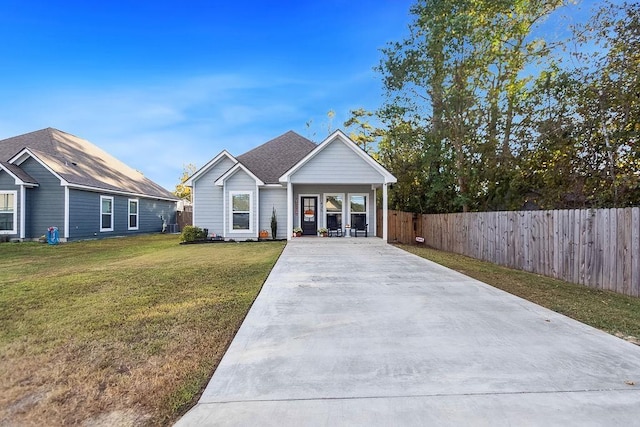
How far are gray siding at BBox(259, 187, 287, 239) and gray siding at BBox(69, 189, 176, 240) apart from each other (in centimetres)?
857

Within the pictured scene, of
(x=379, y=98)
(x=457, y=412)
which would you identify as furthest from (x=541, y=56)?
(x=457, y=412)

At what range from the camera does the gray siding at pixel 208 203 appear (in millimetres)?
17047

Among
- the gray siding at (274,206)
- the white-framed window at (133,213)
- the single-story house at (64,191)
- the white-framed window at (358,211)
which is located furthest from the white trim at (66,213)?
the white-framed window at (358,211)

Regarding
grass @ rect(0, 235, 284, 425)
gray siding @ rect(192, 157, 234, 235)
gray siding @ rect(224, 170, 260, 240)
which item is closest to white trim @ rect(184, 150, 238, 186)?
gray siding @ rect(192, 157, 234, 235)

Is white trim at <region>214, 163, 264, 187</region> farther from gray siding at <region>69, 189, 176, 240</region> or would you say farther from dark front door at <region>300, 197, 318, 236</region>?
gray siding at <region>69, 189, 176, 240</region>

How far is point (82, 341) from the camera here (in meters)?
3.72

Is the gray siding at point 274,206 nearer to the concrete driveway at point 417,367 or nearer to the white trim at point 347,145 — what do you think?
the white trim at point 347,145

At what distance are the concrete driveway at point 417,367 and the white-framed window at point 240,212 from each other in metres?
11.7

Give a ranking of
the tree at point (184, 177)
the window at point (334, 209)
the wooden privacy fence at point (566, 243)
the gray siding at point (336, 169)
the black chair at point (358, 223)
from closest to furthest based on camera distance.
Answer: the wooden privacy fence at point (566, 243) < the gray siding at point (336, 169) < the window at point (334, 209) < the black chair at point (358, 223) < the tree at point (184, 177)

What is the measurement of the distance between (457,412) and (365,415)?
2.07 feet

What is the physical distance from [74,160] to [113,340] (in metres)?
19.0

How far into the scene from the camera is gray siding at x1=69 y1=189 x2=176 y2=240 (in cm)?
1669

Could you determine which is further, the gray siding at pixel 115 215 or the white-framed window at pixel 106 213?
the white-framed window at pixel 106 213

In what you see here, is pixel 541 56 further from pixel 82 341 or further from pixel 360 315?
pixel 82 341
